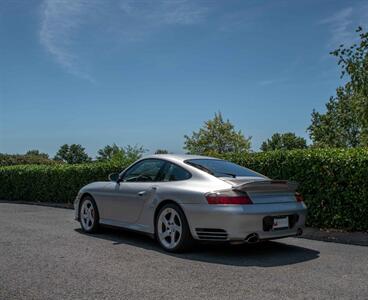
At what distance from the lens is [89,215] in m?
8.50

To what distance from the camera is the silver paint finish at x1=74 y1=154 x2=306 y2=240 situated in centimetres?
602

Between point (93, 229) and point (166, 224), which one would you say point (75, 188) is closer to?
point (93, 229)

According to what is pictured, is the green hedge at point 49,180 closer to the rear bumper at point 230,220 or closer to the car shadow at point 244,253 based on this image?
the car shadow at point 244,253

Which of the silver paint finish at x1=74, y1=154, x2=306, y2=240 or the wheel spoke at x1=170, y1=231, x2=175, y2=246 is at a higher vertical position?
the silver paint finish at x1=74, y1=154, x2=306, y2=240

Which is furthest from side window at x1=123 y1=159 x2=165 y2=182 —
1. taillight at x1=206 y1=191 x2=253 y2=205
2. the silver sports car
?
taillight at x1=206 y1=191 x2=253 y2=205

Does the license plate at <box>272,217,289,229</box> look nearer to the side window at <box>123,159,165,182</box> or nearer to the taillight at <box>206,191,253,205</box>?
the taillight at <box>206,191,253,205</box>

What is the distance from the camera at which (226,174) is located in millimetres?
6867

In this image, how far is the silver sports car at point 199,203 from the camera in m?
6.08

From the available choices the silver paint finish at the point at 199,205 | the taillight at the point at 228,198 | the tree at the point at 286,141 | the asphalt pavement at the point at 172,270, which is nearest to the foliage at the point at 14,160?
the asphalt pavement at the point at 172,270

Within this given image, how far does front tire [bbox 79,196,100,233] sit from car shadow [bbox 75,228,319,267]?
55 cm

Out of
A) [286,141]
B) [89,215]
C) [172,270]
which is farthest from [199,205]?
[286,141]

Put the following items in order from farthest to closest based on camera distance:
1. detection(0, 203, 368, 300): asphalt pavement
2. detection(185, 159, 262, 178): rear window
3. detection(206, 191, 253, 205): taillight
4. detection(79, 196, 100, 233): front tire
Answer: detection(79, 196, 100, 233): front tire, detection(185, 159, 262, 178): rear window, detection(206, 191, 253, 205): taillight, detection(0, 203, 368, 300): asphalt pavement

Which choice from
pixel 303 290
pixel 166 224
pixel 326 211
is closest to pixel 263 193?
pixel 166 224

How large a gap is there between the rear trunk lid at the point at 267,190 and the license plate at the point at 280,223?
0.26 m
